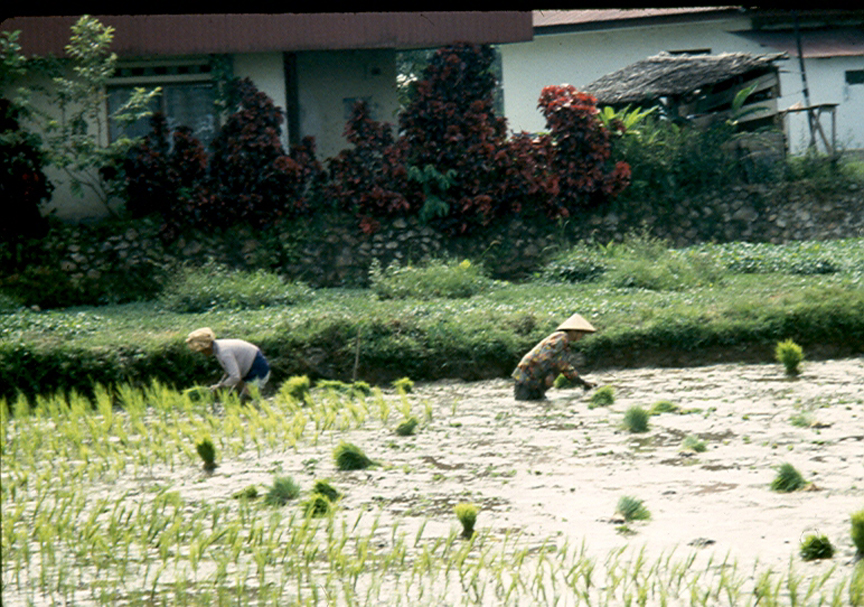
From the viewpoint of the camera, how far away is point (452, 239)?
14.8 m

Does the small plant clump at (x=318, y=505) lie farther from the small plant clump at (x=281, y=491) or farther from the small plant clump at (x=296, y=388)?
the small plant clump at (x=296, y=388)

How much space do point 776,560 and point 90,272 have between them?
35.5 ft

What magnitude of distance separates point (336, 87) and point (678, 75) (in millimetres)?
5796

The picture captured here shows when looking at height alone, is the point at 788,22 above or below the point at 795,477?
above

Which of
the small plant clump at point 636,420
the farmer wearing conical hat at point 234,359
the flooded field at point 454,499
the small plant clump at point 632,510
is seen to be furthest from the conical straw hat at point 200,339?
the small plant clump at point 632,510

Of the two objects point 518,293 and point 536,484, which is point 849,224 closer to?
point 518,293

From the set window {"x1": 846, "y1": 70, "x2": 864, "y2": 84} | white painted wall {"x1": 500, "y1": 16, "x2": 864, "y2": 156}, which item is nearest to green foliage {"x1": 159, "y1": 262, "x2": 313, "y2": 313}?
white painted wall {"x1": 500, "y1": 16, "x2": 864, "y2": 156}

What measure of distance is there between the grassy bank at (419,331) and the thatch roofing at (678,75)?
552 centimetres

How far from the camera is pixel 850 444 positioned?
6.60m

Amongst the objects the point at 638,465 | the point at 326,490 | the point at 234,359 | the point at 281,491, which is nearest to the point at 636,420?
the point at 638,465

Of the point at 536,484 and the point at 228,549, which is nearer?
the point at 228,549

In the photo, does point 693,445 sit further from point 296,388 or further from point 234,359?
point 234,359

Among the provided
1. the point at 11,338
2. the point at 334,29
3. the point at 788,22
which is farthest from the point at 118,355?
the point at 788,22

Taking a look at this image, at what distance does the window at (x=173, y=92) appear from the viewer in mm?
14969
